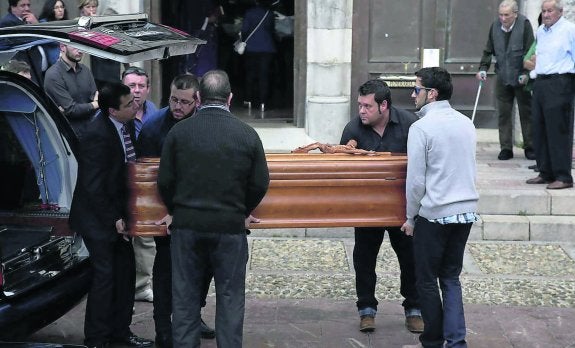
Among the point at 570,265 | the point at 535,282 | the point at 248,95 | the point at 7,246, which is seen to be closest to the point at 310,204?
the point at 7,246

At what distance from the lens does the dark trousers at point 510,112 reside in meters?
10.3

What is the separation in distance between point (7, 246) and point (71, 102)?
2078 mm

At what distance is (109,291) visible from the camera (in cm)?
581

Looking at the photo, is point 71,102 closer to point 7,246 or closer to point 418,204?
point 7,246

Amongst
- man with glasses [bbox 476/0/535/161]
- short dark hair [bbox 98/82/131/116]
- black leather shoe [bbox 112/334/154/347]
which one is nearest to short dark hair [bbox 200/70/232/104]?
short dark hair [bbox 98/82/131/116]

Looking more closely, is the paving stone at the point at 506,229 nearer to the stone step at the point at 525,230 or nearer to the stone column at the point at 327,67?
the stone step at the point at 525,230

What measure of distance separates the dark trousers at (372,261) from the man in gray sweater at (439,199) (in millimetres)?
533

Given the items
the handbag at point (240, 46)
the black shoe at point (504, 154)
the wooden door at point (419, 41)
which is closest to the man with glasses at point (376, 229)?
the black shoe at point (504, 154)

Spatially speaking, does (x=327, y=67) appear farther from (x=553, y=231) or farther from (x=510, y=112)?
(x=553, y=231)

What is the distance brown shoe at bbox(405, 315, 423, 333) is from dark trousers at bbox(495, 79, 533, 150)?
4627 millimetres

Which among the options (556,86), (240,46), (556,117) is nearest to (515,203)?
(556,117)

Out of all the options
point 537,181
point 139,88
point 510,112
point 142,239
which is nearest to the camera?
point 139,88

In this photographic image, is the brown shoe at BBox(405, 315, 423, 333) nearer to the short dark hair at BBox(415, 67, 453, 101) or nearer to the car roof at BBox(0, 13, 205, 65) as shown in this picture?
the short dark hair at BBox(415, 67, 453, 101)

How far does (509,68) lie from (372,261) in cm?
Result: 467
